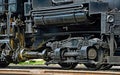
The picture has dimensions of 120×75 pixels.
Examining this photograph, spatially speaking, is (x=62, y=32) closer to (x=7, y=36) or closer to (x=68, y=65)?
(x=68, y=65)

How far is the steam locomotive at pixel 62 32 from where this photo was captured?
1181 centimetres

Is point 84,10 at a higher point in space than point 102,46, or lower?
higher

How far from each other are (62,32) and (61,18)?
90 centimetres

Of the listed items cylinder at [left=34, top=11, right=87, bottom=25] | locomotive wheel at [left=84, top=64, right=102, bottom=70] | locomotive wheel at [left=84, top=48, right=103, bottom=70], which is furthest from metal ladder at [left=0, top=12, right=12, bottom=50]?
locomotive wheel at [left=84, top=48, right=103, bottom=70]

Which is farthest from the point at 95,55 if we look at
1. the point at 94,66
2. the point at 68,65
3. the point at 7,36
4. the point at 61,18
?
the point at 7,36

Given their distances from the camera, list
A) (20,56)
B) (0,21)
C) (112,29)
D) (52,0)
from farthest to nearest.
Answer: (0,21)
(20,56)
(52,0)
(112,29)

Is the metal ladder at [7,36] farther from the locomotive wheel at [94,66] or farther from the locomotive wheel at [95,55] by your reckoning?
the locomotive wheel at [95,55]

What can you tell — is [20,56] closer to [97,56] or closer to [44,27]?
[44,27]

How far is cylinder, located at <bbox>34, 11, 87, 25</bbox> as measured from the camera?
40.1 ft


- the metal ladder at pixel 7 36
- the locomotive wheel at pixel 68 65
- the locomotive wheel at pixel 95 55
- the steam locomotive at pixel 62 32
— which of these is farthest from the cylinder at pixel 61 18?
the metal ladder at pixel 7 36

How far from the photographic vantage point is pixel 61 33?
1345 centimetres

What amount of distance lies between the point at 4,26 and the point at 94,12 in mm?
4906

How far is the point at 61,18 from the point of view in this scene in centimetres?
1277

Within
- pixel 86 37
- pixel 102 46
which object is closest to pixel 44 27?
pixel 86 37
